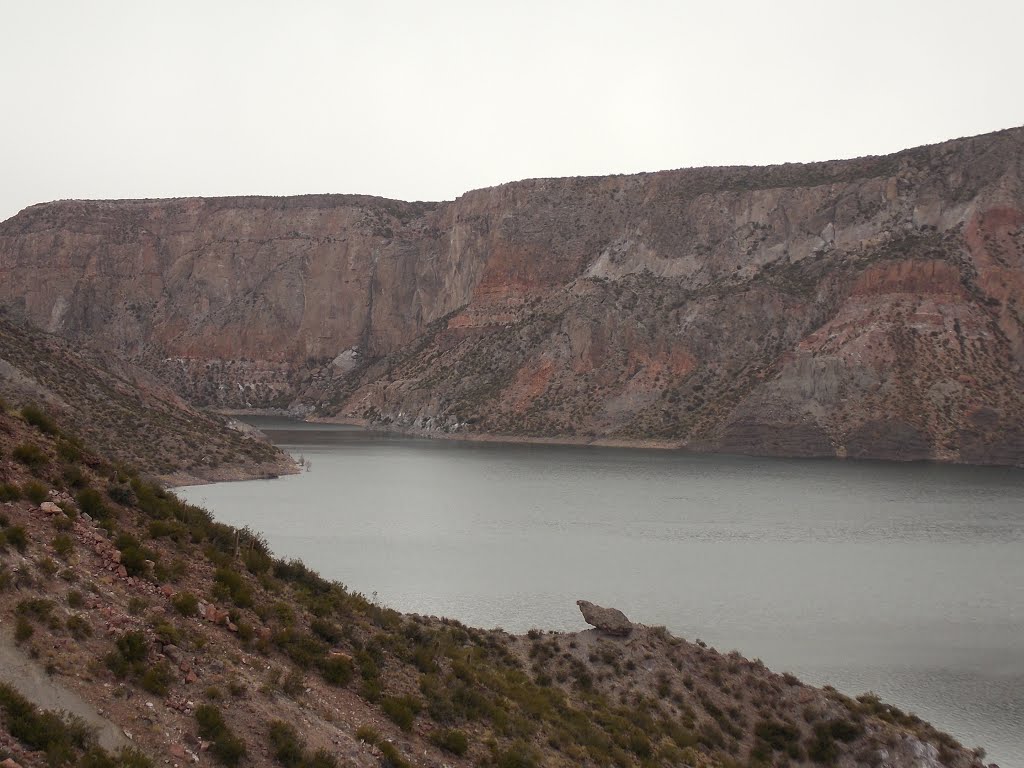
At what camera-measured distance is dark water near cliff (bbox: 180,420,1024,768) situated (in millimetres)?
28266

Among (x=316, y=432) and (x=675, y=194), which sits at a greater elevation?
(x=675, y=194)

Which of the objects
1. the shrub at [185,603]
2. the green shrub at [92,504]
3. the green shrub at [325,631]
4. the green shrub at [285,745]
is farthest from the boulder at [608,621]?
the green shrub at [285,745]

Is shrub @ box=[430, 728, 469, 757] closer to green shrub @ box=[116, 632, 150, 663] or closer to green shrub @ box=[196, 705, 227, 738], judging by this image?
green shrub @ box=[196, 705, 227, 738]

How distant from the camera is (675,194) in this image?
12588 centimetres

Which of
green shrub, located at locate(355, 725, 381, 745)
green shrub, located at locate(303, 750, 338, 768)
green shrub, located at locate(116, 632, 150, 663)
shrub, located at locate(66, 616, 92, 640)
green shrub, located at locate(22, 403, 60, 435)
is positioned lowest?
green shrub, located at locate(355, 725, 381, 745)

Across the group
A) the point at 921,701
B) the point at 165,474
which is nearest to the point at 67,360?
the point at 165,474

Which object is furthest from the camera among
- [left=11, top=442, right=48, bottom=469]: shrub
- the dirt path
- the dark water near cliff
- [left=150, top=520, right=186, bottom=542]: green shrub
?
the dark water near cliff

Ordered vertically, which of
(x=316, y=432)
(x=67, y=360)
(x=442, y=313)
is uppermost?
(x=442, y=313)

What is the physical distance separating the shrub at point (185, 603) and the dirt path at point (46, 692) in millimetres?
2577

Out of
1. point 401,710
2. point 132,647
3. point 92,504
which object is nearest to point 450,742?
point 401,710

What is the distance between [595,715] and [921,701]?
452 inches

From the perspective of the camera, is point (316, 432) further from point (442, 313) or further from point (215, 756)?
point (215, 756)

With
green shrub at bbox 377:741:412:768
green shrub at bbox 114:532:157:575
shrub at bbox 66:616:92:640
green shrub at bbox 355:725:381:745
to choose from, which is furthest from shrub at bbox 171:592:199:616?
green shrub at bbox 377:741:412:768

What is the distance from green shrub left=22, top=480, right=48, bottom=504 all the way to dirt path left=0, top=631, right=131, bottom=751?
11.1ft
